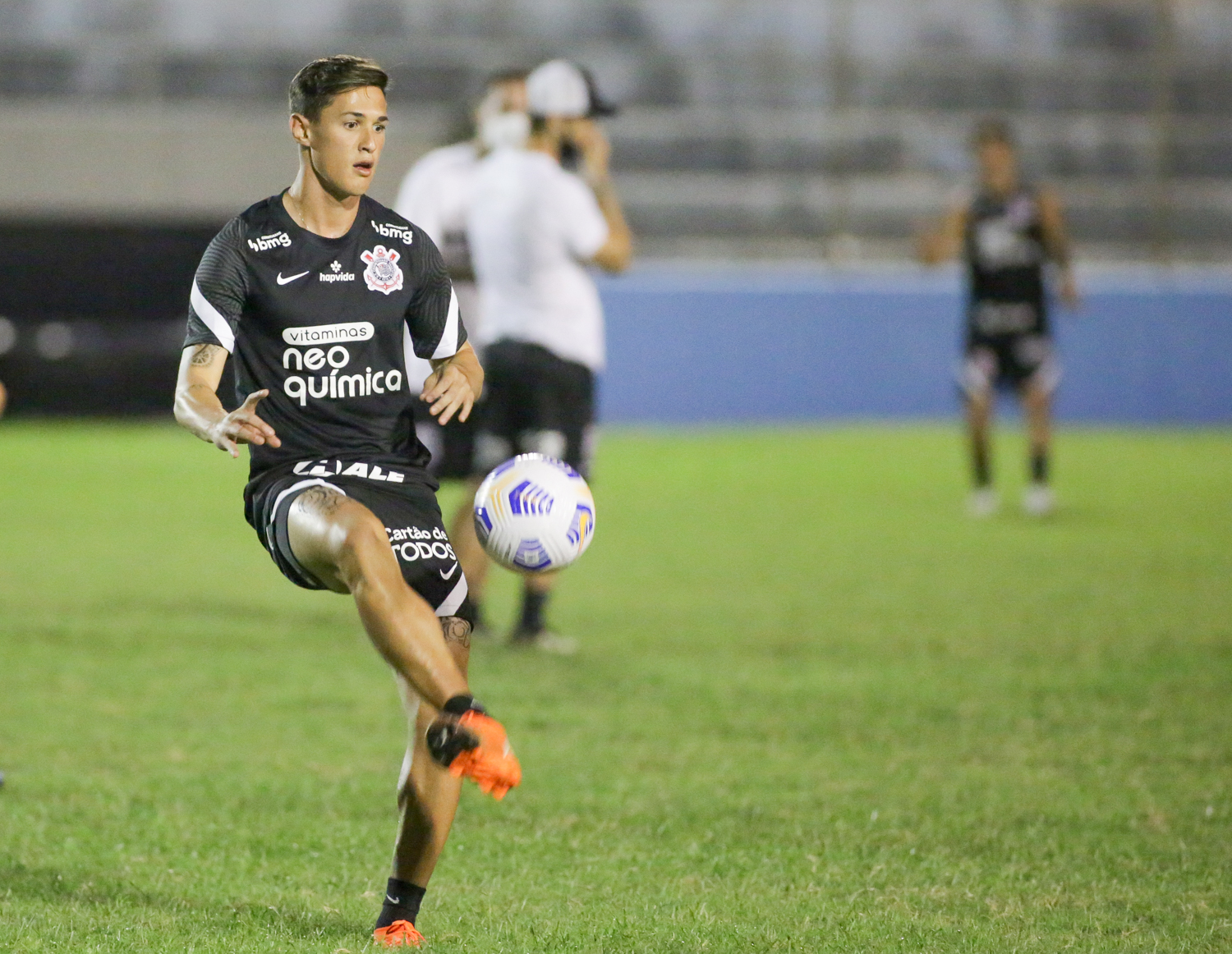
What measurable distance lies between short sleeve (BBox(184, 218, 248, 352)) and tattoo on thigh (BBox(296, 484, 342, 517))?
43 cm

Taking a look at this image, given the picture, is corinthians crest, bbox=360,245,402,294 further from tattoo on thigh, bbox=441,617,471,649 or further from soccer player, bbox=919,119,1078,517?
soccer player, bbox=919,119,1078,517

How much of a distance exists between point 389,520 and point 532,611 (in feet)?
14.7

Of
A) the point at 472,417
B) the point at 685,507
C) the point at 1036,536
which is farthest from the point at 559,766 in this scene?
the point at 685,507

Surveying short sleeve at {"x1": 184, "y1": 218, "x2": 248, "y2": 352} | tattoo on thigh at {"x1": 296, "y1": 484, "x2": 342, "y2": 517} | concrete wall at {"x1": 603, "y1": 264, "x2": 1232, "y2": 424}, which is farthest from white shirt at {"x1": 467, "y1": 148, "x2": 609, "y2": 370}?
concrete wall at {"x1": 603, "y1": 264, "x2": 1232, "y2": 424}

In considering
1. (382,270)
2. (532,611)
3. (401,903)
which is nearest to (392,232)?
(382,270)

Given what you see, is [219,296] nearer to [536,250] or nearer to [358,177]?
[358,177]

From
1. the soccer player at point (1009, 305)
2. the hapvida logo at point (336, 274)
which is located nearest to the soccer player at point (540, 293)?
the hapvida logo at point (336, 274)

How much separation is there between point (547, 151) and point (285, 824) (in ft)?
13.6

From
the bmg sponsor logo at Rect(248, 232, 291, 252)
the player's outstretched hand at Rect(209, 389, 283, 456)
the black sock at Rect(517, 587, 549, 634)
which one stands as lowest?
the black sock at Rect(517, 587, 549, 634)

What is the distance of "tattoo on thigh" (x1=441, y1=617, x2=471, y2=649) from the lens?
4.19 metres

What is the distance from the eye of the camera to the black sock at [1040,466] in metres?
13.8

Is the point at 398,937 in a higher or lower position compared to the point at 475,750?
lower

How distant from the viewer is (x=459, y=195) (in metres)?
9.30

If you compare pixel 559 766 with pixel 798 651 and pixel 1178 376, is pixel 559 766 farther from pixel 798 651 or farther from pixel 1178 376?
pixel 1178 376
